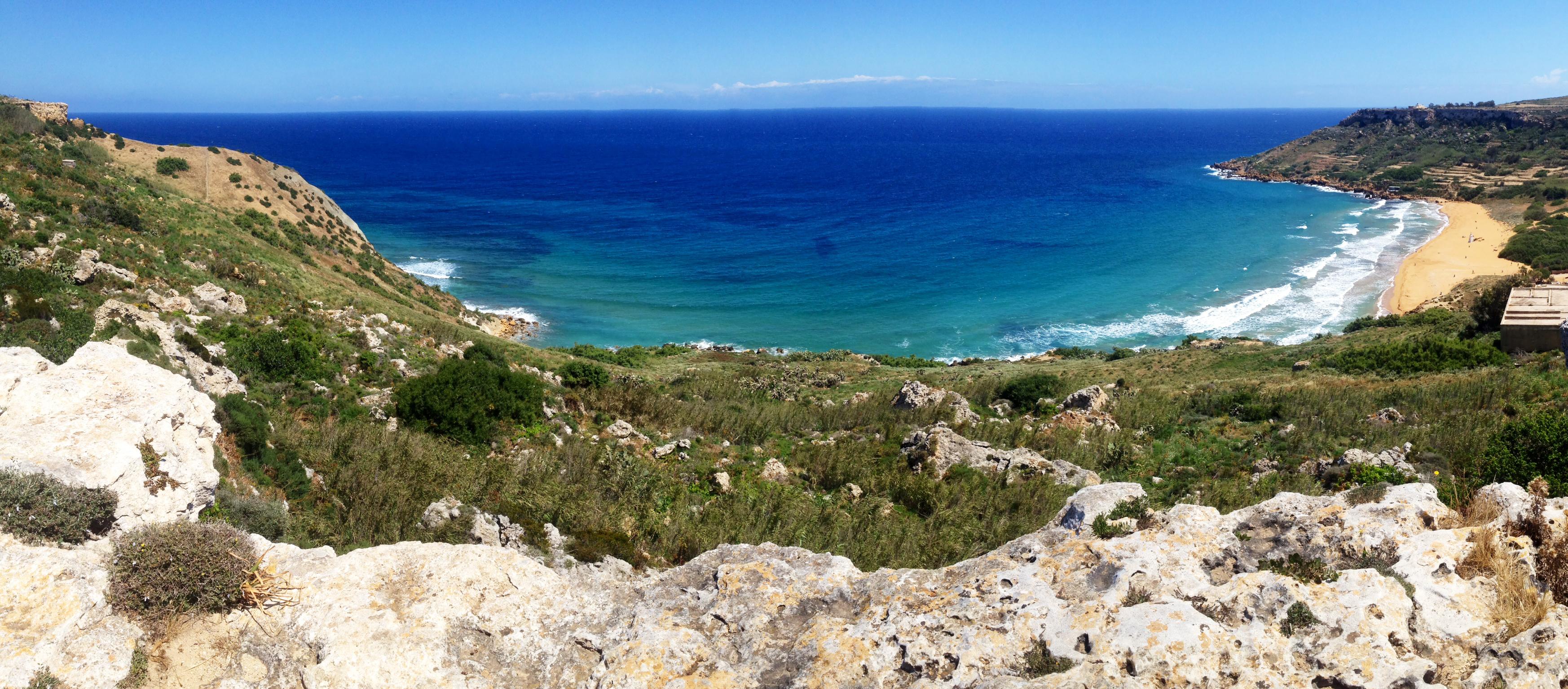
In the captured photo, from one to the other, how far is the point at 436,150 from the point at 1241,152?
641 feet

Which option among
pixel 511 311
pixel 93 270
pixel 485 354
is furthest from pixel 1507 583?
pixel 511 311

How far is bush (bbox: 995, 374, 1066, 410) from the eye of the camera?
25453 mm

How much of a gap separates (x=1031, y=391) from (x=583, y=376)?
15.3 m

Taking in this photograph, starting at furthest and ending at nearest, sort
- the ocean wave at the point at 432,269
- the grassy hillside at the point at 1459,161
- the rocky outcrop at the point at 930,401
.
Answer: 1. the grassy hillside at the point at 1459,161
2. the ocean wave at the point at 432,269
3. the rocky outcrop at the point at 930,401

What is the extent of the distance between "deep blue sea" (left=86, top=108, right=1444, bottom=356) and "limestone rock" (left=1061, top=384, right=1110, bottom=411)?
85.5 ft

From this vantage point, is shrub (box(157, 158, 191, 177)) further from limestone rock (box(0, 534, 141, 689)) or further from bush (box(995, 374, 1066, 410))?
limestone rock (box(0, 534, 141, 689))

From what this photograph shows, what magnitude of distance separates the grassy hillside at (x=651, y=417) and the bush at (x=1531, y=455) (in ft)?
0.13

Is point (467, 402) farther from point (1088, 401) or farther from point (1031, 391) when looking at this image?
point (1031, 391)

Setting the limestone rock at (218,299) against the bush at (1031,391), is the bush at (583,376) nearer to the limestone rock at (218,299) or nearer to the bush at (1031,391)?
the limestone rock at (218,299)

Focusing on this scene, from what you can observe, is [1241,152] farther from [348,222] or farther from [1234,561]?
[1234,561]

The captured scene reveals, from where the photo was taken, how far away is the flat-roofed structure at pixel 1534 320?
2514 cm

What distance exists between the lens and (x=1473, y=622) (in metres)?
5.39

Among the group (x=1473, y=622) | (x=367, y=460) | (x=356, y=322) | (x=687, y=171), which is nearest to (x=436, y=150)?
(x=687, y=171)

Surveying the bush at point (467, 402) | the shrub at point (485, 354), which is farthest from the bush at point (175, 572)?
the shrub at point (485, 354)
